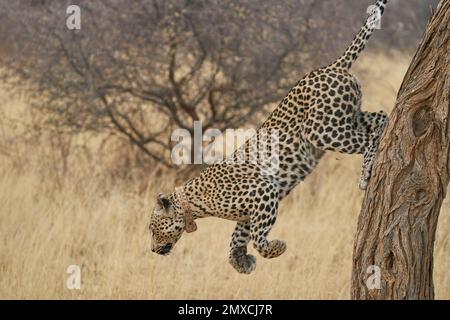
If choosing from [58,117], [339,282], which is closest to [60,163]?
[58,117]

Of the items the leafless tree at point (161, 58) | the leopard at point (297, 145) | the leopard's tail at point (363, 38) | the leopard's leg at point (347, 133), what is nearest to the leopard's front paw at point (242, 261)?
the leopard at point (297, 145)

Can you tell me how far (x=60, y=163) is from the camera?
13094mm

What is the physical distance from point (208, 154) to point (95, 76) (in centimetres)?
182

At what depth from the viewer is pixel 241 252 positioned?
19.1ft

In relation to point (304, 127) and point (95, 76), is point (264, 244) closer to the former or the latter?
point (304, 127)

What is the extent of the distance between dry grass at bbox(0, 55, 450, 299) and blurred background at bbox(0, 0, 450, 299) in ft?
0.08

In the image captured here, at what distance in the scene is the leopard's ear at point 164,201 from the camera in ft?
19.8

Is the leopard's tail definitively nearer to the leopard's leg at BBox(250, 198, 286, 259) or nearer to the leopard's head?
the leopard's leg at BBox(250, 198, 286, 259)

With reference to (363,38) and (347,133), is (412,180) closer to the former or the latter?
(347,133)

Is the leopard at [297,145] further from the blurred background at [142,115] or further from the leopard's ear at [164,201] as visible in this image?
the blurred background at [142,115]

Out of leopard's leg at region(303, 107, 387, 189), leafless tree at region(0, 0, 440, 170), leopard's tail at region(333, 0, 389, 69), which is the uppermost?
leafless tree at region(0, 0, 440, 170)

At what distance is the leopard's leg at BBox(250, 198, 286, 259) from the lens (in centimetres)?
554

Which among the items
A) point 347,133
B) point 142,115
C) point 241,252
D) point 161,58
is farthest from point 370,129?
point 142,115

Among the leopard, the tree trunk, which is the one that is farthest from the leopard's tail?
the tree trunk
